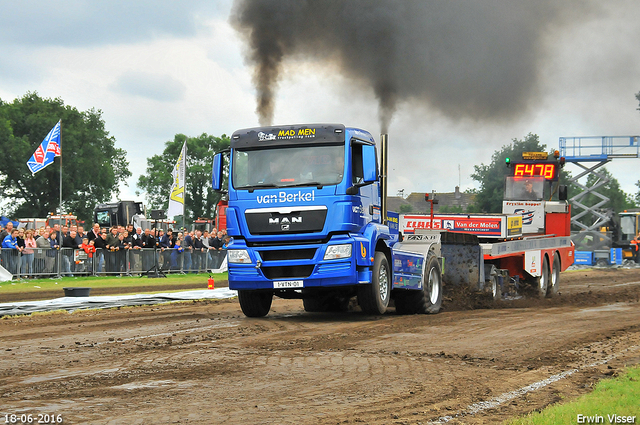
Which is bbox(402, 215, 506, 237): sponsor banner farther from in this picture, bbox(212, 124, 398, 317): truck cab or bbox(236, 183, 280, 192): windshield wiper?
bbox(236, 183, 280, 192): windshield wiper

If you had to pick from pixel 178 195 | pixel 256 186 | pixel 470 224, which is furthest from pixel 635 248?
pixel 256 186

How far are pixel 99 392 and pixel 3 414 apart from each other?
3.41ft

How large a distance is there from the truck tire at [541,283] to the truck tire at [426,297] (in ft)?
18.6

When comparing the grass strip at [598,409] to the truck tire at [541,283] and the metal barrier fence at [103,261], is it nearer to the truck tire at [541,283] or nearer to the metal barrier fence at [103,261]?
the truck tire at [541,283]

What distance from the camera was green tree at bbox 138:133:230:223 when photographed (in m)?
98.6

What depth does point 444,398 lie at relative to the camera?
668cm

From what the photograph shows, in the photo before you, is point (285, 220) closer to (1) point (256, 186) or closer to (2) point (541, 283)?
(1) point (256, 186)

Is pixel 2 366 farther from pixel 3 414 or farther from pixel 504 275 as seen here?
pixel 504 275

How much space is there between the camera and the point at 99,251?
2544cm

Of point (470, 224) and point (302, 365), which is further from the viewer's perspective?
point (470, 224)

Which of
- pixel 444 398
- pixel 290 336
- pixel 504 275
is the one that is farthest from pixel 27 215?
pixel 444 398

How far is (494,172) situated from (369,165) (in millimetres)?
63606

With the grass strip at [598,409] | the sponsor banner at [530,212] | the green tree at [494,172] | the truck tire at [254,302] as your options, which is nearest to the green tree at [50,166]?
the green tree at [494,172]

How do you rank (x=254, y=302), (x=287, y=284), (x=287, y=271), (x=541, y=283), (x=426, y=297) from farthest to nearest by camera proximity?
(x=541, y=283)
(x=426, y=297)
(x=254, y=302)
(x=287, y=271)
(x=287, y=284)
